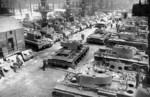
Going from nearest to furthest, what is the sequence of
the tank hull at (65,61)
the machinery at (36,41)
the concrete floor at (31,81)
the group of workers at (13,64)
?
the concrete floor at (31,81) → the group of workers at (13,64) → the tank hull at (65,61) → the machinery at (36,41)

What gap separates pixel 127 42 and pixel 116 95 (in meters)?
8.08

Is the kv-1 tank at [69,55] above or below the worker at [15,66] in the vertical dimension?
above

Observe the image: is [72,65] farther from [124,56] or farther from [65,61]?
[124,56]

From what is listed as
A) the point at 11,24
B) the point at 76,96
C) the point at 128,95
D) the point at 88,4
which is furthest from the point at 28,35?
the point at 88,4

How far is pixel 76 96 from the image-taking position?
690cm

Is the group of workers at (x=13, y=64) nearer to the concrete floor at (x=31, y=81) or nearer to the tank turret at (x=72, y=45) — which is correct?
the concrete floor at (x=31, y=81)

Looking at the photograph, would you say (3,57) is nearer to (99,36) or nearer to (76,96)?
(76,96)

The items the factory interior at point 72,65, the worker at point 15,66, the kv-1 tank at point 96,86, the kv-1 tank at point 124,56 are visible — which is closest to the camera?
the kv-1 tank at point 96,86

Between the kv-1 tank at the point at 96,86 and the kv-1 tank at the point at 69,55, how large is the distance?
296 centimetres

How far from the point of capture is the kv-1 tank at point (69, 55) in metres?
10.7

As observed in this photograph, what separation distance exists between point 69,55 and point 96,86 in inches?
174

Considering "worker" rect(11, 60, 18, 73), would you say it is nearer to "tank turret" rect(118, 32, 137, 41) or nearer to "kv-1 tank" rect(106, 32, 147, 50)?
"kv-1 tank" rect(106, 32, 147, 50)

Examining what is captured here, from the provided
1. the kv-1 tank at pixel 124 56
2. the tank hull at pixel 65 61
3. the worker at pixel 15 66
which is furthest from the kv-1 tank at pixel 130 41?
the worker at pixel 15 66

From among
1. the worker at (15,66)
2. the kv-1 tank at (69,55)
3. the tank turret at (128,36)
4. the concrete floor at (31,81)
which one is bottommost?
the concrete floor at (31,81)
